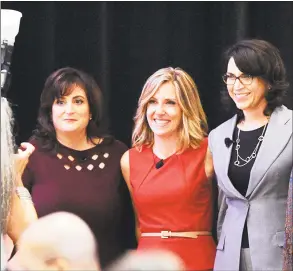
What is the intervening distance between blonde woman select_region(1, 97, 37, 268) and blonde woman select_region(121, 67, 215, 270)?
322 mm

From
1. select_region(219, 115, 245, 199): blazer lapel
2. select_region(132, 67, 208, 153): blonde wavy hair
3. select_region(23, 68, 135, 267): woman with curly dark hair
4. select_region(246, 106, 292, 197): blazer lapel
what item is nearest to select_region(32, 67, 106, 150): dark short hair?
select_region(23, 68, 135, 267): woman with curly dark hair

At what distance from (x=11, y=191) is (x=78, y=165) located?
28 cm

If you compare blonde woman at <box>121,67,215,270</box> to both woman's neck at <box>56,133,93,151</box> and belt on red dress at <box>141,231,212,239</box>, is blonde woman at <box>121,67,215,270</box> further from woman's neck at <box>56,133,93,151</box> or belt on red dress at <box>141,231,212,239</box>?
woman's neck at <box>56,133,93,151</box>

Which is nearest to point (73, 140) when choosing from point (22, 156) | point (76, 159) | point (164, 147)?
point (76, 159)

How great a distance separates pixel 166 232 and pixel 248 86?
46cm

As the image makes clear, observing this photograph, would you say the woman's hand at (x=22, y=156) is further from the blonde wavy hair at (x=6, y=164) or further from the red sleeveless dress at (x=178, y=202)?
the red sleeveless dress at (x=178, y=202)

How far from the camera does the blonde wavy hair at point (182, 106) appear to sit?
6.50 feet

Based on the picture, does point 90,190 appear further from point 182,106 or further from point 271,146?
point 271,146

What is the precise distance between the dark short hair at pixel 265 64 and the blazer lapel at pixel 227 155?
4.2 inches

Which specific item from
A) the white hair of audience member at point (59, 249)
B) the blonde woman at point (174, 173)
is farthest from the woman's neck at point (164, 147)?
the white hair of audience member at point (59, 249)

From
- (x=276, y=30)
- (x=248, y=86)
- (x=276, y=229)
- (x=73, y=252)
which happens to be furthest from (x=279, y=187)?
(x=73, y=252)

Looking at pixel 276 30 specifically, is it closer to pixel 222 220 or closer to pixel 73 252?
pixel 222 220

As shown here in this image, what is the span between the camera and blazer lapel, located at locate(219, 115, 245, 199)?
6.25 ft

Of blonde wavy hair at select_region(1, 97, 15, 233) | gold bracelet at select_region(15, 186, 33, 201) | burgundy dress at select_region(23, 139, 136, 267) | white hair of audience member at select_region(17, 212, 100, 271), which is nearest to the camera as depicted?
white hair of audience member at select_region(17, 212, 100, 271)
